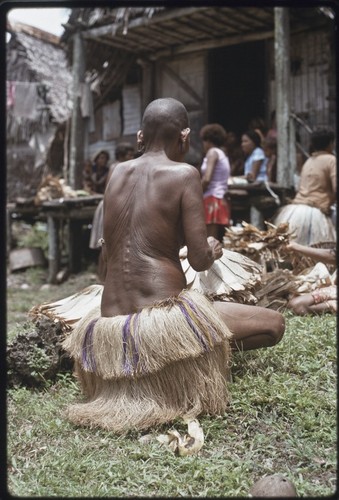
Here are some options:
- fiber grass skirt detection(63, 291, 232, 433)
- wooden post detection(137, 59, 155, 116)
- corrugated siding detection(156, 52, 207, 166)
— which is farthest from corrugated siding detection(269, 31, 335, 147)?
fiber grass skirt detection(63, 291, 232, 433)

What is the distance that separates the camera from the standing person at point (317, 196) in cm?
623

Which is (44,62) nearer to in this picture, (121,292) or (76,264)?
(76,264)

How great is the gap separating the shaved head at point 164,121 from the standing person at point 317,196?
349 centimetres

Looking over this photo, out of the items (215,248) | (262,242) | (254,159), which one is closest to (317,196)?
(254,159)

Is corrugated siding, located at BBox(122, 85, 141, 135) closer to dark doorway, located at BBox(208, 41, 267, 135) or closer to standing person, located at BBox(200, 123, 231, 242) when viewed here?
dark doorway, located at BBox(208, 41, 267, 135)

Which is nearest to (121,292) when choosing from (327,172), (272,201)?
(327,172)

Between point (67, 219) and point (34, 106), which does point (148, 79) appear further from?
point (67, 219)

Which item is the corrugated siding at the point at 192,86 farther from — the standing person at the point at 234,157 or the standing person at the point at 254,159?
the standing person at the point at 254,159

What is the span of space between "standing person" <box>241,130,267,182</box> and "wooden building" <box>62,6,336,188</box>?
0.31 meters

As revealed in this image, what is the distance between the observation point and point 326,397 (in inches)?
120

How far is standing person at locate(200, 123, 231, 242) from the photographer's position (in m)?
6.49

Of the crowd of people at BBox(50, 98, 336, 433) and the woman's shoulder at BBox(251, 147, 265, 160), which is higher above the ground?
the woman's shoulder at BBox(251, 147, 265, 160)

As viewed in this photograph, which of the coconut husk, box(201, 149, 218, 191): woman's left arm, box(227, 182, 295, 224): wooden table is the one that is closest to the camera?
the coconut husk

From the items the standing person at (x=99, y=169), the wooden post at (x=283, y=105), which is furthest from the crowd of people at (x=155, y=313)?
the standing person at (x=99, y=169)
